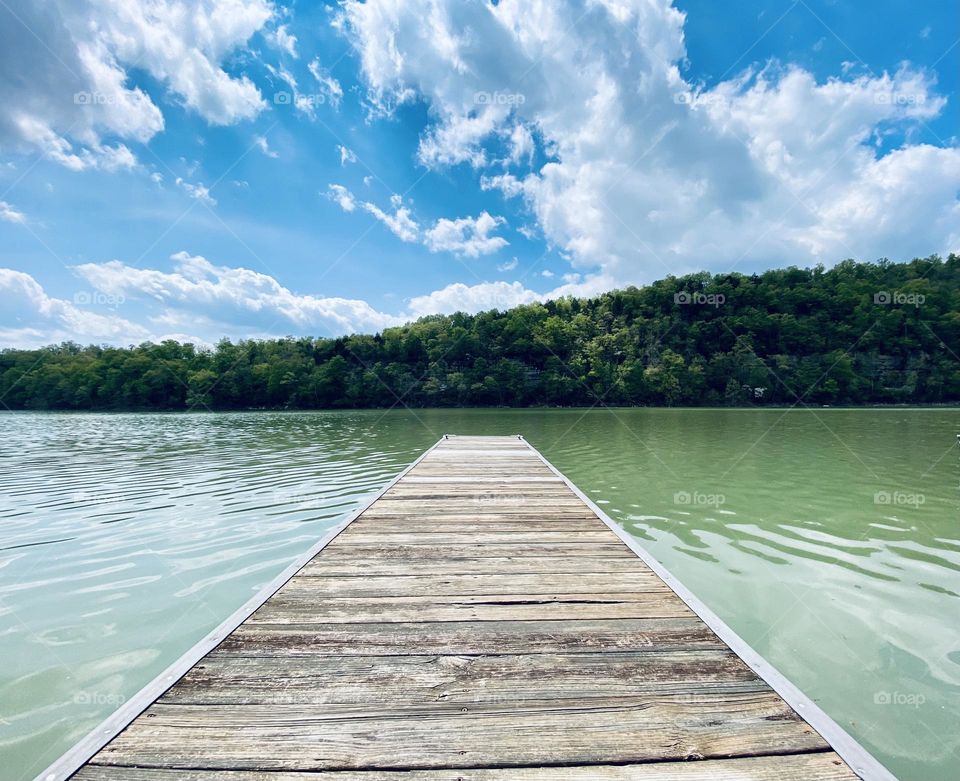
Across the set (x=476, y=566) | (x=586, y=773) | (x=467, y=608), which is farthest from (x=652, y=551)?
(x=586, y=773)

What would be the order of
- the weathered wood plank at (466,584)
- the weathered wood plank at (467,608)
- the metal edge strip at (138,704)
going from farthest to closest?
the weathered wood plank at (466,584), the weathered wood plank at (467,608), the metal edge strip at (138,704)

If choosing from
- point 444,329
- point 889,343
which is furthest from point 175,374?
point 889,343

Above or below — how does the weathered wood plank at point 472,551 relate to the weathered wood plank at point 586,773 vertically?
below

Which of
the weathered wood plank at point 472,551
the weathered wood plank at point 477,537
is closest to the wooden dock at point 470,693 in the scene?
the weathered wood plank at point 472,551

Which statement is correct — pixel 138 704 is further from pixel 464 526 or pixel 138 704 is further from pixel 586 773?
pixel 464 526

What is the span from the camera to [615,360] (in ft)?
222

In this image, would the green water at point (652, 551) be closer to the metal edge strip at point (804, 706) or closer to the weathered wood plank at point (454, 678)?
the metal edge strip at point (804, 706)

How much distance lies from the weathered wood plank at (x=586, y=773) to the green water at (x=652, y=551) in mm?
1626

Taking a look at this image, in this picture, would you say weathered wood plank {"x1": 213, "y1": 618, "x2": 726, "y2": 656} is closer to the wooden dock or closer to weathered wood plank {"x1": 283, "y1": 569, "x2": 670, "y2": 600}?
the wooden dock

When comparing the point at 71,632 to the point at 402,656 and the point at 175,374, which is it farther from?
the point at 175,374

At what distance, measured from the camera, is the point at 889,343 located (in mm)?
62656

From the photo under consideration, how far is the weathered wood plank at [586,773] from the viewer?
60.2 inches

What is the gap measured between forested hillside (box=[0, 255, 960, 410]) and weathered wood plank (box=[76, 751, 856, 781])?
197ft

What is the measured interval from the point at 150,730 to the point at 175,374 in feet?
255
